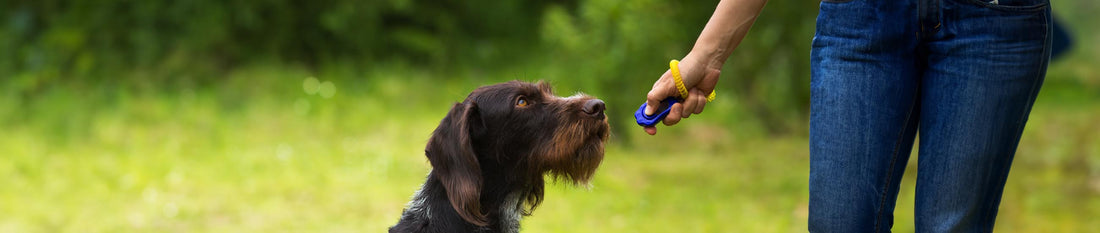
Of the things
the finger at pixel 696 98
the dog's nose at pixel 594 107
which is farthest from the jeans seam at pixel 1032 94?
the dog's nose at pixel 594 107

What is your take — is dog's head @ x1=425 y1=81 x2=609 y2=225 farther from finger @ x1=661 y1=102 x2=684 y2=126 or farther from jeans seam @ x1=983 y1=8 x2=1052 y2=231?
jeans seam @ x1=983 y1=8 x2=1052 y2=231

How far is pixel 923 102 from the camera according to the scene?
254cm

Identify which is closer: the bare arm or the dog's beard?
the bare arm

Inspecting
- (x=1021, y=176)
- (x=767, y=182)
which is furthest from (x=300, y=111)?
(x=1021, y=176)

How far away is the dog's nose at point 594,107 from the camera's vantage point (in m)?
3.26

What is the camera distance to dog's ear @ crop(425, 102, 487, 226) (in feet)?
10.1

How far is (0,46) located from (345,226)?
19.4ft

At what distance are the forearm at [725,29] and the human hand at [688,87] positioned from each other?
24mm

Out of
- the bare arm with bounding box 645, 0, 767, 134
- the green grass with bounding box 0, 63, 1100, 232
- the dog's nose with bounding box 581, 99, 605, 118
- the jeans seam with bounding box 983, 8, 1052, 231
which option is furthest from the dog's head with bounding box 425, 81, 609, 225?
the green grass with bounding box 0, 63, 1100, 232

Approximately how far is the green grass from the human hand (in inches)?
135

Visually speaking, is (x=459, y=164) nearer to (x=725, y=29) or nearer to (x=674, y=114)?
(x=674, y=114)

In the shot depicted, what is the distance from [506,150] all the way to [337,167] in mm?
4766

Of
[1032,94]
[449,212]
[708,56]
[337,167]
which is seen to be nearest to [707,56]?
[708,56]

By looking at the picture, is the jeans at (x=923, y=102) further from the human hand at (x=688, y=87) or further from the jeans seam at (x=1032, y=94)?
the human hand at (x=688, y=87)
